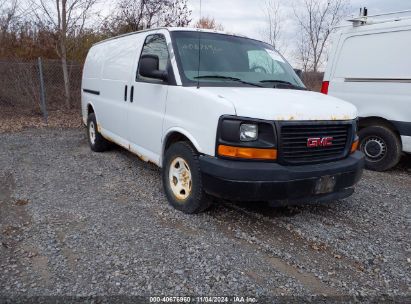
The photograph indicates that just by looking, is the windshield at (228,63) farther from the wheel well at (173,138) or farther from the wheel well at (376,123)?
the wheel well at (376,123)

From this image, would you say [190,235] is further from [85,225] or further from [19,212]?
[19,212]

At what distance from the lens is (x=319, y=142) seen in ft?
11.7

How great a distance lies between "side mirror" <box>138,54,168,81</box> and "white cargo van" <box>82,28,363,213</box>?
0.04ft

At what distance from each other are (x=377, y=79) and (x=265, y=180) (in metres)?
3.82

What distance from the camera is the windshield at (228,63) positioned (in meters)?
4.04

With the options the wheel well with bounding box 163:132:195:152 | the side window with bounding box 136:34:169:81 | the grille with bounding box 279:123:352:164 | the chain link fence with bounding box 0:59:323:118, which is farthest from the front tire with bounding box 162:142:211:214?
the chain link fence with bounding box 0:59:323:118

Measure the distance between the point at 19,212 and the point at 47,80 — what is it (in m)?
8.98

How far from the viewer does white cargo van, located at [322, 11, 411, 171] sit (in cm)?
571

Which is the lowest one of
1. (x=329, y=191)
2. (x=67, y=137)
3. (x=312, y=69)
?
(x=67, y=137)

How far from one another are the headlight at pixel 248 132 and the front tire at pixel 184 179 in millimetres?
593

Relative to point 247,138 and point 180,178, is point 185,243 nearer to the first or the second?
point 180,178

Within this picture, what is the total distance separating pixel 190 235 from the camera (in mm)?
3545

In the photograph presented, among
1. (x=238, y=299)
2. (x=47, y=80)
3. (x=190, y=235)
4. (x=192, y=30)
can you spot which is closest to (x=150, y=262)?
(x=190, y=235)

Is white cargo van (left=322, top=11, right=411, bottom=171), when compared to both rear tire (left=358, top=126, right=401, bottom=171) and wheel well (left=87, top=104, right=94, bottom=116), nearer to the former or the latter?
rear tire (left=358, top=126, right=401, bottom=171)
